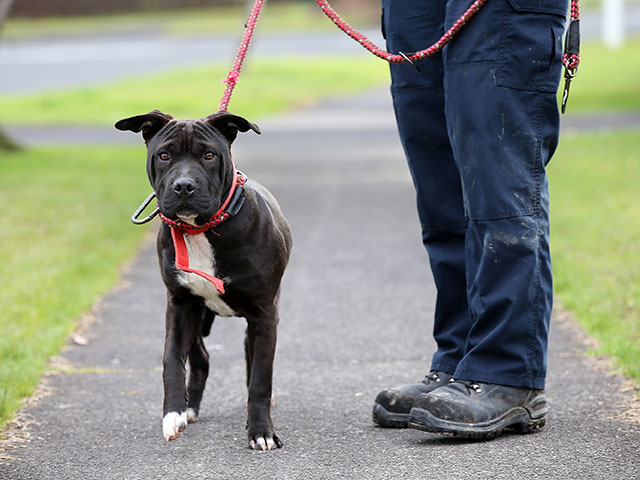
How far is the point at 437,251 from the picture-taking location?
4270 mm

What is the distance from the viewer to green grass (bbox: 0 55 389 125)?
60.4 feet

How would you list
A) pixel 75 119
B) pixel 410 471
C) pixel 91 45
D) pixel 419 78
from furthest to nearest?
pixel 91 45, pixel 75 119, pixel 419 78, pixel 410 471

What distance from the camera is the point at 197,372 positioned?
4.41 metres

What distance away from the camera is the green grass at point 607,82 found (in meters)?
18.5

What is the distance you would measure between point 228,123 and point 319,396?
139 cm

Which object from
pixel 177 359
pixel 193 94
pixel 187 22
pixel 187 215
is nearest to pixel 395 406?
pixel 177 359

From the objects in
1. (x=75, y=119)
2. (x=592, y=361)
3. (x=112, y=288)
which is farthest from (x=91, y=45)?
(x=592, y=361)

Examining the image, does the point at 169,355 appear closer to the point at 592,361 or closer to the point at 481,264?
the point at 481,264

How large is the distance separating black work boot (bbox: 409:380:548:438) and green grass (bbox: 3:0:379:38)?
40525 mm

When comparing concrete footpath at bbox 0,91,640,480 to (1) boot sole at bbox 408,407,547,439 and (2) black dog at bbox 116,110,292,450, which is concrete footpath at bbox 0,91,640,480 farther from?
(2) black dog at bbox 116,110,292,450

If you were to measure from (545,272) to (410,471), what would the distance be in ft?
3.11

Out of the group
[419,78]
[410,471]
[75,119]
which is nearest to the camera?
[410,471]

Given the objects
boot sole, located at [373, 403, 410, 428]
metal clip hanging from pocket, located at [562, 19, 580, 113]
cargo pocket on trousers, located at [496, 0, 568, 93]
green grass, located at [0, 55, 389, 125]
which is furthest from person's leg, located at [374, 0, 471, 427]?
green grass, located at [0, 55, 389, 125]

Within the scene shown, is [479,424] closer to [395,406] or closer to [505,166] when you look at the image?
[395,406]
